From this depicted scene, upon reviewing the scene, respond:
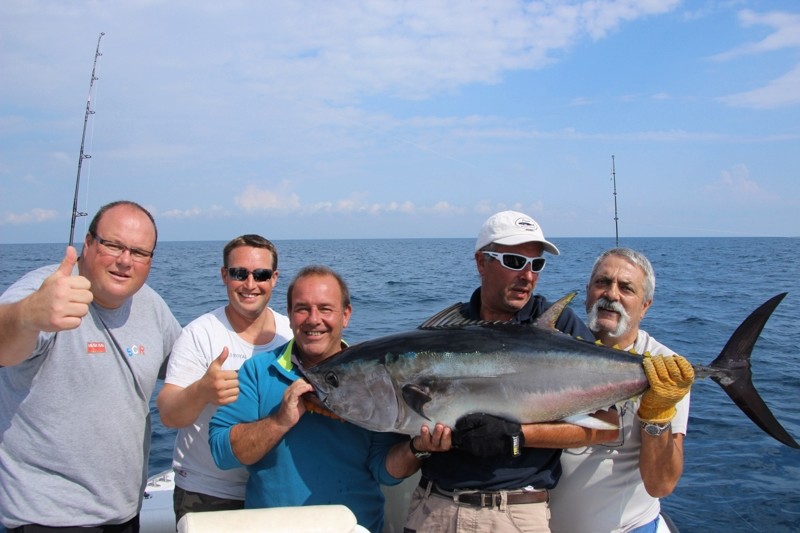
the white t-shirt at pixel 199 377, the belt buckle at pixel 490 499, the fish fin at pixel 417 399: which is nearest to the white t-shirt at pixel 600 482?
the belt buckle at pixel 490 499

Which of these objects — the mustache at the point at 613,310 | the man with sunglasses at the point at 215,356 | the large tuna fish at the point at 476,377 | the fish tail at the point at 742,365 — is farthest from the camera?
the mustache at the point at 613,310

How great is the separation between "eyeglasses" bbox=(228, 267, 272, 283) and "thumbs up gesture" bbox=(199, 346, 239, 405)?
0.71m

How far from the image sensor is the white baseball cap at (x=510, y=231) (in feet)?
10.1

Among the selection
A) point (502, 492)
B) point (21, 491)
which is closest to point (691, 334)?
point (502, 492)

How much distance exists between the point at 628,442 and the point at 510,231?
1.30 m

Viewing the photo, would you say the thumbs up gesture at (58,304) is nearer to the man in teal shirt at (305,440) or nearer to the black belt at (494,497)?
the man in teal shirt at (305,440)

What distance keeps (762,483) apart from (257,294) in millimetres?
6805

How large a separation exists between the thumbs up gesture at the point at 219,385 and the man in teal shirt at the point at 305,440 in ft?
0.55

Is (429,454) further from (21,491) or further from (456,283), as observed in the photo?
(456,283)

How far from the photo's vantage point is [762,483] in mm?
7227

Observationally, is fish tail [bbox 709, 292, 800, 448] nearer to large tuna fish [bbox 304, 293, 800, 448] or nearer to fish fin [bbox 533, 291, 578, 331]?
large tuna fish [bbox 304, 293, 800, 448]

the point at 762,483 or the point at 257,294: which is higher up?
the point at 257,294

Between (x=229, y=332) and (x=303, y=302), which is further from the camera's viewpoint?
(x=229, y=332)

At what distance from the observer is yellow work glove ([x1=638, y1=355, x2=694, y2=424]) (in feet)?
9.01
